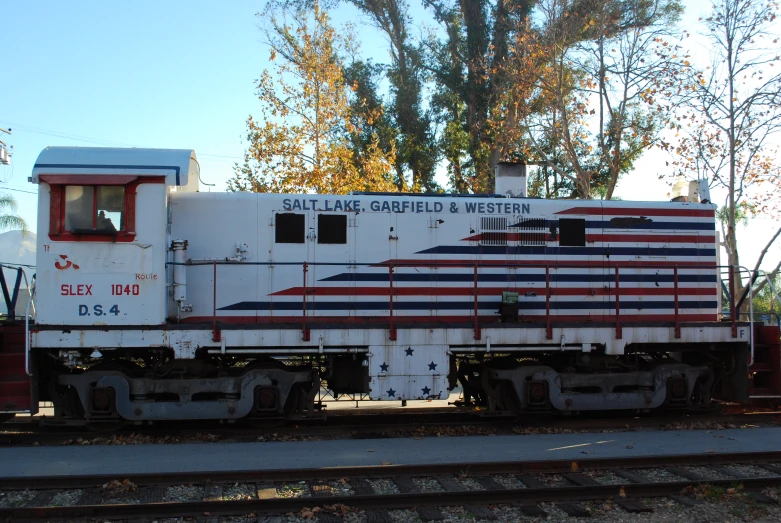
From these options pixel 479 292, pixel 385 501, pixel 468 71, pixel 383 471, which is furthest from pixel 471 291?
pixel 468 71

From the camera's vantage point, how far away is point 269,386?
9.66 meters

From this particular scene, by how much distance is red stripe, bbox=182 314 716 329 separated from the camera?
9.97 meters

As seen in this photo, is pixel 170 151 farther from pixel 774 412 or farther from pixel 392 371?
pixel 774 412

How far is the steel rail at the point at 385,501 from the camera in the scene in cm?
611

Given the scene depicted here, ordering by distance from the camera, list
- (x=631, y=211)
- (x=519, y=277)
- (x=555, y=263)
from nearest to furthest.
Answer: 1. (x=519, y=277)
2. (x=555, y=263)
3. (x=631, y=211)

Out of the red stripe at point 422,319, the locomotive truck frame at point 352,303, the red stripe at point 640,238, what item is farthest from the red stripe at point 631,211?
the red stripe at point 422,319

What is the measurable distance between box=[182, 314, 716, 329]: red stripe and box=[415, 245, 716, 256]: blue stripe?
109cm

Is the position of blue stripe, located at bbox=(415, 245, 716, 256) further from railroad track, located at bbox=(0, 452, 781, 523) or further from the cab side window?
railroad track, located at bbox=(0, 452, 781, 523)

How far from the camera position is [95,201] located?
9.07 metres

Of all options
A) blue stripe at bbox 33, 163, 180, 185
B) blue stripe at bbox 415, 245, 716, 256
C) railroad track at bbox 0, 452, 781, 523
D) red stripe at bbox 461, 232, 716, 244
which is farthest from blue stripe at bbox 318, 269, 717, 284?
railroad track at bbox 0, 452, 781, 523

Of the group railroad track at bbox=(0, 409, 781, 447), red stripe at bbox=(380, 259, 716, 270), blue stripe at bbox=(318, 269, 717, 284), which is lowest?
railroad track at bbox=(0, 409, 781, 447)

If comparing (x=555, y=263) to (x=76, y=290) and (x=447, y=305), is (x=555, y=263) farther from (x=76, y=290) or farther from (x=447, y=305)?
(x=76, y=290)

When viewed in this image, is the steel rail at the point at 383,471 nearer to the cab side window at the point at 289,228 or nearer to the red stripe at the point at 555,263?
the red stripe at the point at 555,263

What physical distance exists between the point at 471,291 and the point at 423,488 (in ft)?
13.8
